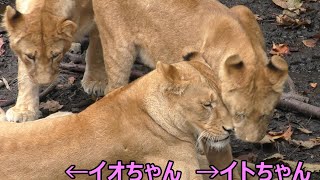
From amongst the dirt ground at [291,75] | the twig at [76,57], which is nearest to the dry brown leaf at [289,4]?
the dirt ground at [291,75]

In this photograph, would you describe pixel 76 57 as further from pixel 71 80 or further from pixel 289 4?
pixel 289 4

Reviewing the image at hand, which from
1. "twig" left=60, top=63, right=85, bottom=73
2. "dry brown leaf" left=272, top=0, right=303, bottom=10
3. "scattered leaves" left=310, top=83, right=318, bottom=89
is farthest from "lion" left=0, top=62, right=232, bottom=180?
"dry brown leaf" left=272, top=0, right=303, bottom=10

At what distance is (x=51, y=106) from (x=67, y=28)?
0.86m

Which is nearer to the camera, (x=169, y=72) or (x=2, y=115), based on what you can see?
(x=169, y=72)

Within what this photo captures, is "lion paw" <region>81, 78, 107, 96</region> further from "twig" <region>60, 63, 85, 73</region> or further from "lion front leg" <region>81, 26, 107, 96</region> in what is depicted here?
"twig" <region>60, 63, 85, 73</region>

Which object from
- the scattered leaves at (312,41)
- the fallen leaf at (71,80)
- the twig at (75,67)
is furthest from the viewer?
the scattered leaves at (312,41)

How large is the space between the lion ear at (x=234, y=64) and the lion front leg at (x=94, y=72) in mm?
1669

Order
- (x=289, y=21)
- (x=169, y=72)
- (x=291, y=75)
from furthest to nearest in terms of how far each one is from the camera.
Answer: (x=289, y=21) < (x=291, y=75) < (x=169, y=72)

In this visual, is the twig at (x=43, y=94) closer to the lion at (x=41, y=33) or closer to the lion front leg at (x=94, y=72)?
the lion front leg at (x=94, y=72)

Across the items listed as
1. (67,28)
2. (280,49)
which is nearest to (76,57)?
(67,28)

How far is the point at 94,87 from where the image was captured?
5297mm

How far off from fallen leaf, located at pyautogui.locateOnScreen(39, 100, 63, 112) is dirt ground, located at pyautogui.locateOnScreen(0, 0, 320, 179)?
0.04m

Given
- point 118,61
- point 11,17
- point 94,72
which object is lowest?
point 94,72

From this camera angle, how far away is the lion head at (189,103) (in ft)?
11.8
